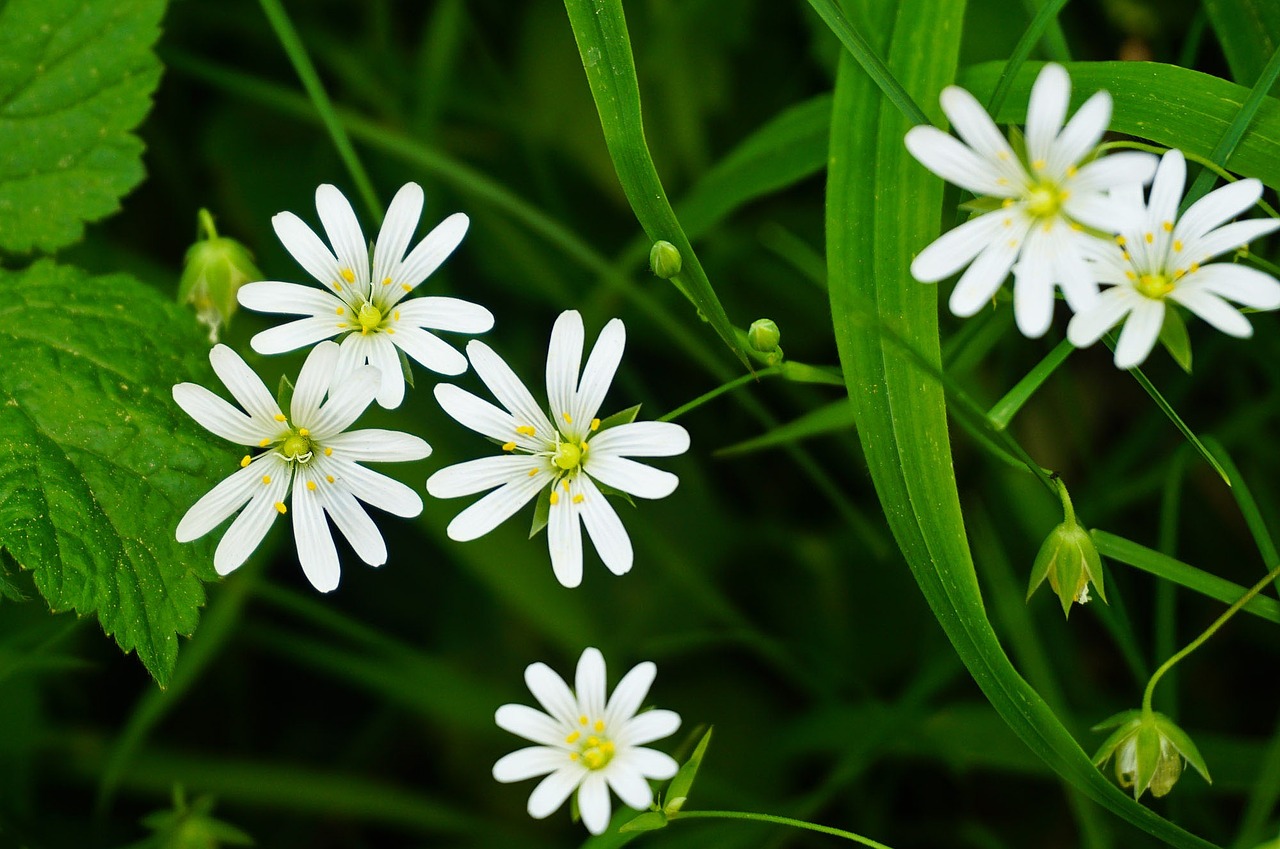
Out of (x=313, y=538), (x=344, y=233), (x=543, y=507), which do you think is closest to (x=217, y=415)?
(x=313, y=538)

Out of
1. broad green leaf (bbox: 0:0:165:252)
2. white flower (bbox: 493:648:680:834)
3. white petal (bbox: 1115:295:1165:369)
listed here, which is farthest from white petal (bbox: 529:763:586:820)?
broad green leaf (bbox: 0:0:165:252)

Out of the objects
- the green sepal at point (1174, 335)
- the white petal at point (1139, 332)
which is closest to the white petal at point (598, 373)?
the white petal at point (1139, 332)

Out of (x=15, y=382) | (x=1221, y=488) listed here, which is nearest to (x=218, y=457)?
(x=15, y=382)

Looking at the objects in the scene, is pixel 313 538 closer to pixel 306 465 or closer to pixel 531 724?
pixel 306 465

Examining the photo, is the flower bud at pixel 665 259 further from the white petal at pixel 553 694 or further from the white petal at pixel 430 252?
the white petal at pixel 553 694

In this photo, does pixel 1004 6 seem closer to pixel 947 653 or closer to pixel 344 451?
pixel 947 653

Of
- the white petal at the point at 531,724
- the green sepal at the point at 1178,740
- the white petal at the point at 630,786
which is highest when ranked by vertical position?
the green sepal at the point at 1178,740
